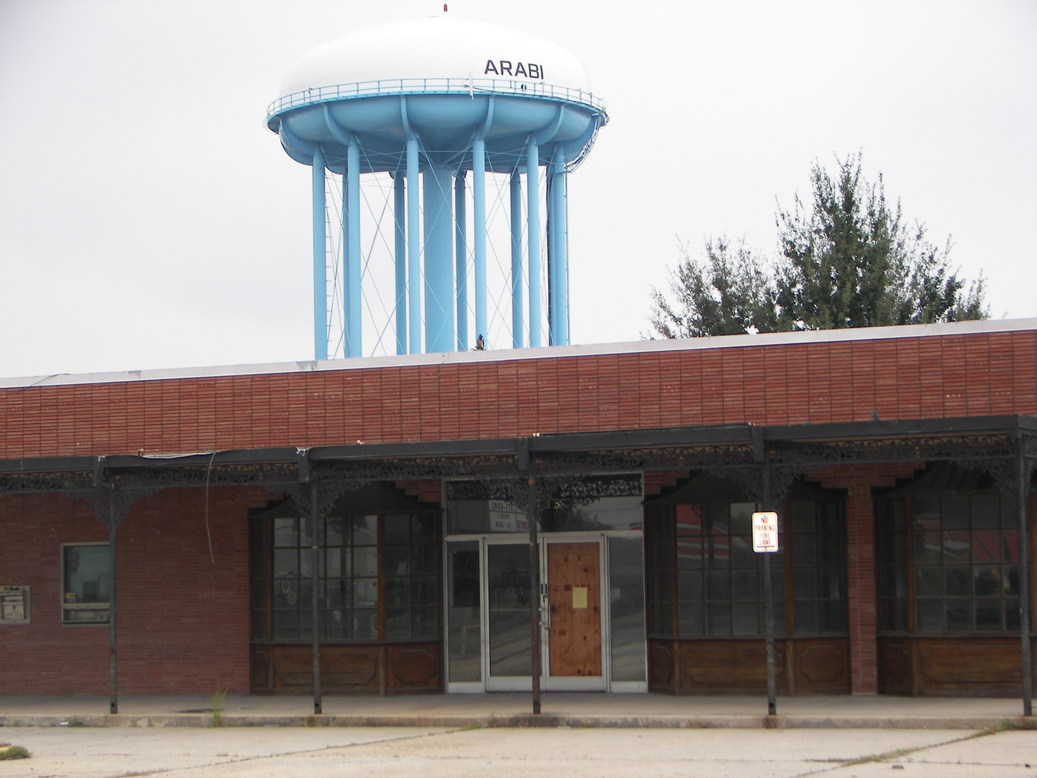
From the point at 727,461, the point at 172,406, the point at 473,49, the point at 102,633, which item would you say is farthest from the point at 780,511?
the point at 473,49

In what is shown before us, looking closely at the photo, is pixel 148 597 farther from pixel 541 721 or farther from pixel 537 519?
pixel 541 721

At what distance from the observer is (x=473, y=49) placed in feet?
123

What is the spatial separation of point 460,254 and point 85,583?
17.4 meters

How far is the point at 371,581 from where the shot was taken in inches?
878

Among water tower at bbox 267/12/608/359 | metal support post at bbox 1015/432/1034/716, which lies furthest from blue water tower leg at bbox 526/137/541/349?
metal support post at bbox 1015/432/1034/716

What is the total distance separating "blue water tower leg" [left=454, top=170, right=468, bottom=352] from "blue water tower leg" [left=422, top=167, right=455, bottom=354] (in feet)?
1.06

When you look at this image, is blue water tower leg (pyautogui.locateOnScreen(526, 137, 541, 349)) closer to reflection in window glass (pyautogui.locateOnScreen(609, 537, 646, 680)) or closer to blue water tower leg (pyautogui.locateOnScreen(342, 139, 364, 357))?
blue water tower leg (pyautogui.locateOnScreen(342, 139, 364, 357))

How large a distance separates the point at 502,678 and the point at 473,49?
734 inches

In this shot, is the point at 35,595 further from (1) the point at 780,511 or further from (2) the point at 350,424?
(1) the point at 780,511

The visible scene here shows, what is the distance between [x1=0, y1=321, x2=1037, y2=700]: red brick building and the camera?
19750 millimetres

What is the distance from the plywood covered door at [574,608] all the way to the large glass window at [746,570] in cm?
126

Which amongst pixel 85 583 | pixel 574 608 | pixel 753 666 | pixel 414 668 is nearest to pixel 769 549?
pixel 753 666

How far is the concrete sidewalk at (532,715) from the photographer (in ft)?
60.3

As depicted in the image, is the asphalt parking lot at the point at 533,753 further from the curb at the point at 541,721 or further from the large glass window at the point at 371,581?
the large glass window at the point at 371,581
